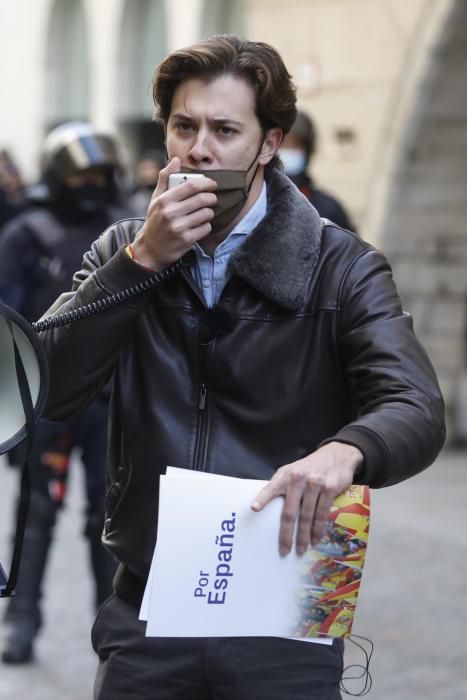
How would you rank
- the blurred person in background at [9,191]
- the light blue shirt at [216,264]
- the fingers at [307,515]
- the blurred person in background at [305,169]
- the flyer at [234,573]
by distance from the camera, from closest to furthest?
the fingers at [307,515]
the flyer at [234,573]
the light blue shirt at [216,264]
the blurred person in background at [305,169]
the blurred person in background at [9,191]

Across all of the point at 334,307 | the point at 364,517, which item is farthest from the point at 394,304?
the point at 364,517

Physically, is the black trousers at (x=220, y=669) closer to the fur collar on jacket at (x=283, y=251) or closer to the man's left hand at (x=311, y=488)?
the man's left hand at (x=311, y=488)

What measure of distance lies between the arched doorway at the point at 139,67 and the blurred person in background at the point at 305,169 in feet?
32.5

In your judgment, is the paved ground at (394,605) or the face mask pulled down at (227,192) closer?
the face mask pulled down at (227,192)

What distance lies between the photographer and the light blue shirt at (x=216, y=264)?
2.93 metres

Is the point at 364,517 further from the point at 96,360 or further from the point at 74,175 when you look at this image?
the point at 74,175

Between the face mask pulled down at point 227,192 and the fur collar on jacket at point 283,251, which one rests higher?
the face mask pulled down at point 227,192

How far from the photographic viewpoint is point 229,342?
2.89 meters

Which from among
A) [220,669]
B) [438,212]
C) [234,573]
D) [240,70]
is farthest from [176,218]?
[438,212]

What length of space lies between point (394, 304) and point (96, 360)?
57cm

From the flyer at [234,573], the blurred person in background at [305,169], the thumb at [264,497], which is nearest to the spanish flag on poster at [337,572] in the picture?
the flyer at [234,573]

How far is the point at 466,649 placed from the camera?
6.04m

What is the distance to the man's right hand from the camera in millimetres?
2705

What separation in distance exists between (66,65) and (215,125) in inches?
623
